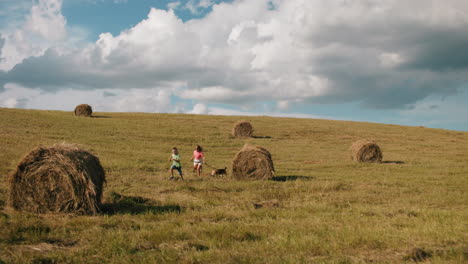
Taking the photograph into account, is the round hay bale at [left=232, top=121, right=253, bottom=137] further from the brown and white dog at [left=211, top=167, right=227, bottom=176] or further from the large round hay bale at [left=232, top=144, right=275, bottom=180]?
the large round hay bale at [left=232, top=144, right=275, bottom=180]

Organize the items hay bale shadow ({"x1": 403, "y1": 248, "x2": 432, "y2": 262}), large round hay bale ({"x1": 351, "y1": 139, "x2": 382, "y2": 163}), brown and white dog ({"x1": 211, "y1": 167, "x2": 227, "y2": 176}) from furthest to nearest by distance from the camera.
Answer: large round hay bale ({"x1": 351, "y1": 139, "x2": 382, "y2": 163}) → brown and white dog ({"x1": 211, "y1": 167, "x2": 227, "y2": 176}) → hay bale shadow ({"x1": 403, "y1": 248, "x2": 432, "y2": 262})

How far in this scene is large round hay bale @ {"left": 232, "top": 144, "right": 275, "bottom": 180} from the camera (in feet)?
53.3

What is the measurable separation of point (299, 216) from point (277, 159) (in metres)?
14.7

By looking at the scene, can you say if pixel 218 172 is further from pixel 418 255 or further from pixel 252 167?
pixel 418 255

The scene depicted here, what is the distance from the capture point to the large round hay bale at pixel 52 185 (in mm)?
9359

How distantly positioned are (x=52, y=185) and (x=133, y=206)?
2131 mm

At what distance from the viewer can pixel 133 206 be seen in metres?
9.97

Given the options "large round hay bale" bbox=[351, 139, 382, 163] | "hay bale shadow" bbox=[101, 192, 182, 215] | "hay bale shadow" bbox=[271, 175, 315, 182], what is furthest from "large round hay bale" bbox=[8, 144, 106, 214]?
"large round hay bale" bbox=[351, 139, 382, 163]

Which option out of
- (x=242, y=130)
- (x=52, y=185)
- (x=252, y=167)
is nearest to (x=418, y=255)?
(x=52, y=185)

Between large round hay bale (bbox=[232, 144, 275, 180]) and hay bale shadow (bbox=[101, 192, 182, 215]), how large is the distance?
20.3 ft

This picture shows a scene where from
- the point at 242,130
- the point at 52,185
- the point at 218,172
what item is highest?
the point at 242,130

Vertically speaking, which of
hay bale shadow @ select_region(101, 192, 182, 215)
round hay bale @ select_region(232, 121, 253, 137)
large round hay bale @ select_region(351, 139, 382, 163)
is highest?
round hay bale @ select_region(232, 121, 253, 137)

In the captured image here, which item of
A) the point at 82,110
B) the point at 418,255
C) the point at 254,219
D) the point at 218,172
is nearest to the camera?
the point at 418,255

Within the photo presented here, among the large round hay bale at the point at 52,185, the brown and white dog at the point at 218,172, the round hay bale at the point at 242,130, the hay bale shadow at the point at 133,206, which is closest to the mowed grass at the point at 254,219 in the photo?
the hay bale shadow at the point at 133,206
